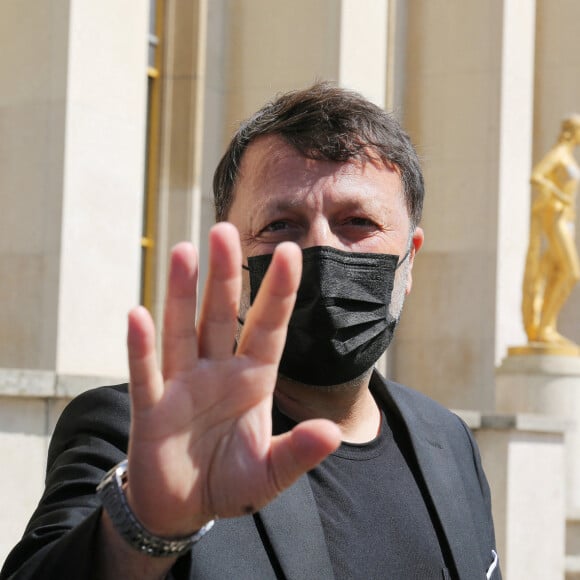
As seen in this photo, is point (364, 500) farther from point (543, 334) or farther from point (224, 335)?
point (543, 334)

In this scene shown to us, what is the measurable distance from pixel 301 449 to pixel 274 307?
0.22m

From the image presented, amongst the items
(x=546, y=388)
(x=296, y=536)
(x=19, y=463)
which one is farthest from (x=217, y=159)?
(x=296, y=536)

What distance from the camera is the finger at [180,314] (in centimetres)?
185

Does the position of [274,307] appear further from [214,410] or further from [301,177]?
[301,177]

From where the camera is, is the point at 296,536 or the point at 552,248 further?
the point at 552,248

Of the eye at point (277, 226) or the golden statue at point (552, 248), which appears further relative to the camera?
the golden statue at point (552, 248)

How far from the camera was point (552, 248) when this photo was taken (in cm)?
1480

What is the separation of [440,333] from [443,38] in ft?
12.2

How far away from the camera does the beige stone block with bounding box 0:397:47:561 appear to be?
5.68 metres

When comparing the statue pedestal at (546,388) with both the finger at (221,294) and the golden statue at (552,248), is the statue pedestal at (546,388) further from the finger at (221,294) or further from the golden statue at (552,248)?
the finger at (221,294)

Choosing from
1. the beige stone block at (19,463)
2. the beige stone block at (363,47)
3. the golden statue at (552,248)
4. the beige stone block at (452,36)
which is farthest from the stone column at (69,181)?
the beige stone block at (452,36)

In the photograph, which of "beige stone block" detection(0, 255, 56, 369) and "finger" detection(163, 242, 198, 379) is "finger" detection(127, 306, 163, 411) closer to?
"finger" detection(163, 242, 198, 379)

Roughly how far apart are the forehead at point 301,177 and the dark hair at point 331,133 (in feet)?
0.06

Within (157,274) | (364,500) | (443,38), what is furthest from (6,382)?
(443,38)
